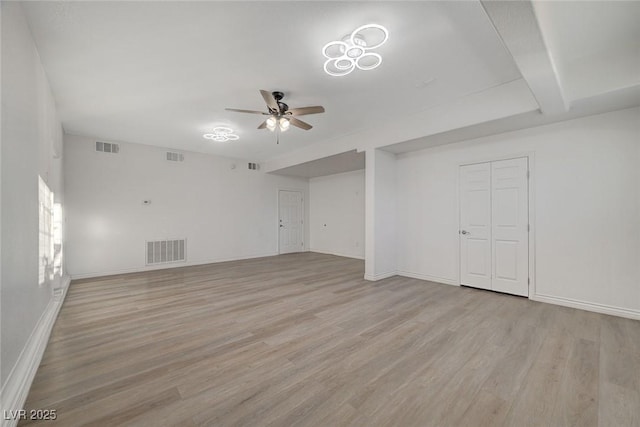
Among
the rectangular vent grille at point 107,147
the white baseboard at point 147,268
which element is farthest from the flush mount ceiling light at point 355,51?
the white baseboard at point 147,268

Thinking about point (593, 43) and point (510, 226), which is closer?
point (593, 43)

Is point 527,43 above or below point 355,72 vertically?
below

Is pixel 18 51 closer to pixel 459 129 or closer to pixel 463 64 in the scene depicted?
pixel 463 64

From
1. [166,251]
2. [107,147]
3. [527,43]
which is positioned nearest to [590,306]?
[527,43]

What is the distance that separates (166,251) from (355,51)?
5990mm

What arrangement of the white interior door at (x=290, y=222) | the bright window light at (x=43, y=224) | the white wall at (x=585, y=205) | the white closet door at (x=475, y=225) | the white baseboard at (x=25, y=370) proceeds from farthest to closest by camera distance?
the white interior door at (x=290, y=222) < the white closet door at (x=475, y=225) < the white wall at (x=585, y=205) < the bright window light at (x=43, y=224) < the white baseboard at (x=25, y=370)

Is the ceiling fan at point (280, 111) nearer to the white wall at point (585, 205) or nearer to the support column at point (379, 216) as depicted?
the support column at point (379, 216)

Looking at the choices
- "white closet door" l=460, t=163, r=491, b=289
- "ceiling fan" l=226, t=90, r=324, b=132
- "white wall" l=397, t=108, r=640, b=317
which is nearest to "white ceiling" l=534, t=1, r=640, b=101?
"white wall" l=397, t=108, r=640, b=317

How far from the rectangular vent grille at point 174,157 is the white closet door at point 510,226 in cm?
665

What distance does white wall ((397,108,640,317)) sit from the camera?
315cm

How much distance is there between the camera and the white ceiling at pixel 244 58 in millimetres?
2084

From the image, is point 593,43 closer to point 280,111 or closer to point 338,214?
point 280,111

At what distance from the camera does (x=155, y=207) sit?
19.7ft

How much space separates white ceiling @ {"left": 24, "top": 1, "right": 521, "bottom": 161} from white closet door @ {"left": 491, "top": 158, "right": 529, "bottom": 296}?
4.83ft
